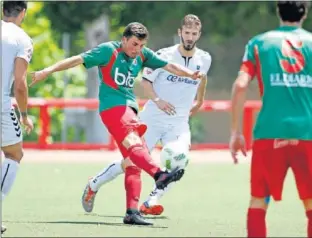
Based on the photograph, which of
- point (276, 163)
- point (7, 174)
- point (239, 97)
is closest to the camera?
point (239, 97)

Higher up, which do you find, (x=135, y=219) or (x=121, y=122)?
(x=121, y=122)

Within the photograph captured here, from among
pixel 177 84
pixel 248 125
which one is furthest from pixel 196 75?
pixel 248 125

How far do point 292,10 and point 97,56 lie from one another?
3260 mm

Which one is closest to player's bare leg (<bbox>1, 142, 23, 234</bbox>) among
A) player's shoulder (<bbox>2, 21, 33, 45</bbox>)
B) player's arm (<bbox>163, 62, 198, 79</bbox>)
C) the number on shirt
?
player's shoulder (<bbox>2, 21, 33, 45</bbox>)

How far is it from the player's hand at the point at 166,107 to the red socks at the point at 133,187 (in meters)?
0.83

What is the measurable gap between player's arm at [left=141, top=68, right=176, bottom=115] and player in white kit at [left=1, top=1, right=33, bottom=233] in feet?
5.77

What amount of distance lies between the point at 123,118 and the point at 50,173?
748 centimetres

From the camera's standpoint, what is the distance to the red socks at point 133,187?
12.0m

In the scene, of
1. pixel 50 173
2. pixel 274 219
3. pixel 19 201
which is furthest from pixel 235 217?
pixel 50 173

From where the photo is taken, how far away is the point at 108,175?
13.0m

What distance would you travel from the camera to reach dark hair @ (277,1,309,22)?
9.09 meters

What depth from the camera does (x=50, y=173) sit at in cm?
1936

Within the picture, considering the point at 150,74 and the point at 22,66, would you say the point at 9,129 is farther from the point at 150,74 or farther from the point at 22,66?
the point at 150,74

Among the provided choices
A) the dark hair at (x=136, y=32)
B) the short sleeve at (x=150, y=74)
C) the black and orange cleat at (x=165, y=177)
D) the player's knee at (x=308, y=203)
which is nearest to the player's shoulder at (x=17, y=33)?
the dark hair at (x=136, y=32)
